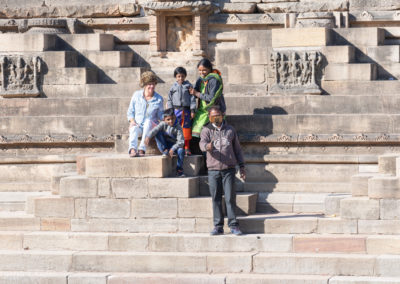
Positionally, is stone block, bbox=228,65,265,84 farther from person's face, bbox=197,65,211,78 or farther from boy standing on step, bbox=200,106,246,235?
boy standing on step, bbox=200,106,246,235

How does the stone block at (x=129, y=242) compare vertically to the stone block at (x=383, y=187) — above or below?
below

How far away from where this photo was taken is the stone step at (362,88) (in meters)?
20.3

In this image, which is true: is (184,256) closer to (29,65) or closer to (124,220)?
(124,220)

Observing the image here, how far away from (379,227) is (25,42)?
30.6ft

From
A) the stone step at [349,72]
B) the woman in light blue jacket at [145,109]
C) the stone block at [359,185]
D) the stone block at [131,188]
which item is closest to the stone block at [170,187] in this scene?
the stone block at [131,188]

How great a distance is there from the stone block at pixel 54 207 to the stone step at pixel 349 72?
6026 millimetres

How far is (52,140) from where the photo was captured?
20.2 meters

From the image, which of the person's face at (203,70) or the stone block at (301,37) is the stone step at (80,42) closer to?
the stone block at (301,37)

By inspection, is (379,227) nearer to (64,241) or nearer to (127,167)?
(127,167)

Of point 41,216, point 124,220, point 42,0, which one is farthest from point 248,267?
point 42,0

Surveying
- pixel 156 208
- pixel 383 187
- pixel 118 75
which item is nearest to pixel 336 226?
pixel 383 187

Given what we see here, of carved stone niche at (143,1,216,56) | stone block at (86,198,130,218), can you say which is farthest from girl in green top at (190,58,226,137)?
carved stone niche at (143,1,216,56)

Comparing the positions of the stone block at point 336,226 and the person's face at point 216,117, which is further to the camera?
the person's face at point 216,117

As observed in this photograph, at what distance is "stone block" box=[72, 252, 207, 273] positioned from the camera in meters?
16.1
